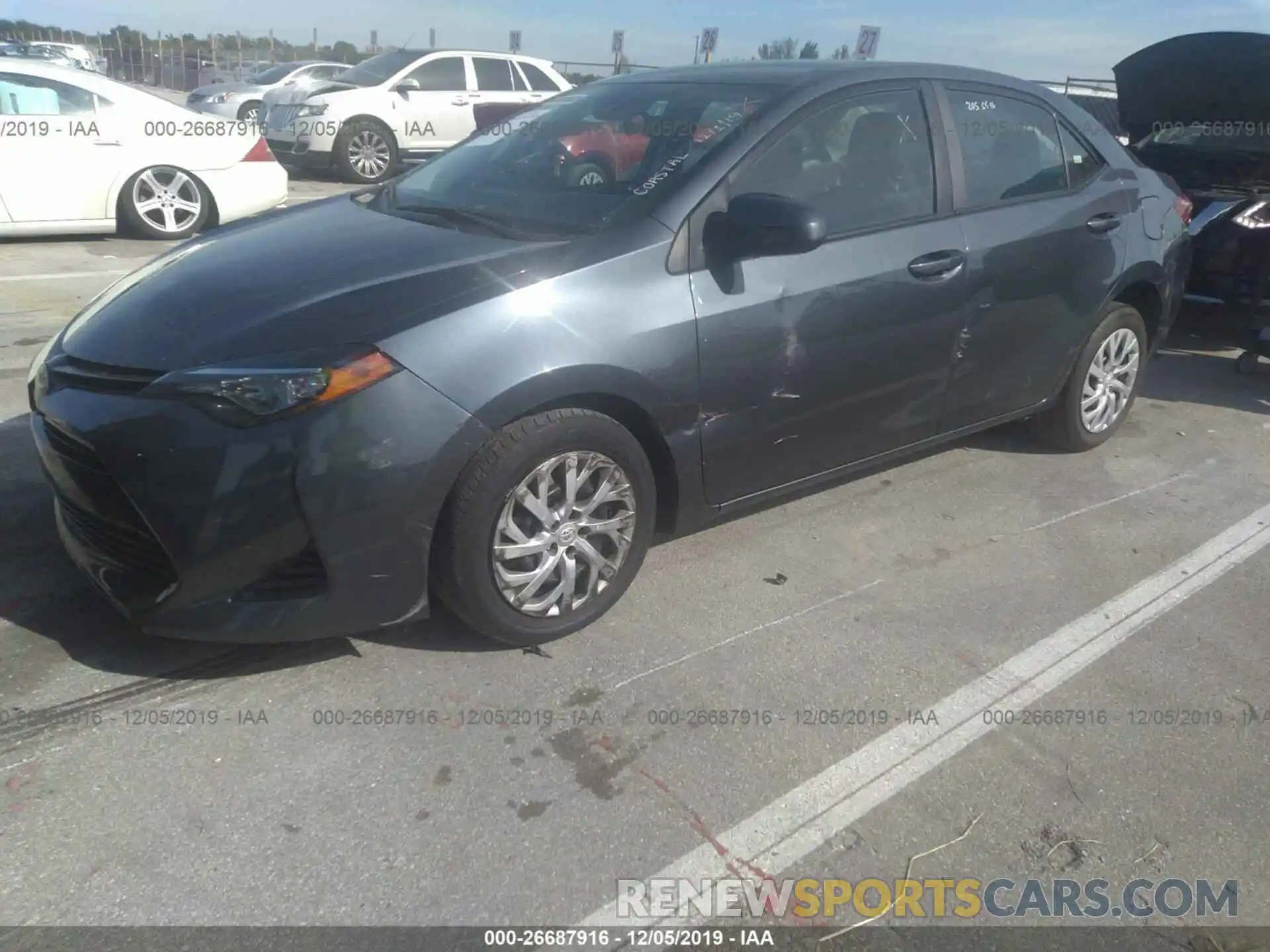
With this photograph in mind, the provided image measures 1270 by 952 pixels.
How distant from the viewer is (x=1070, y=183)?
15.0 feet

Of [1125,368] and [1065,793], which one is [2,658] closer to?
[1065,793]

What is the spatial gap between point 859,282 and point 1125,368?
2197mm

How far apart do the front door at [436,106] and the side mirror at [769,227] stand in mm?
11435

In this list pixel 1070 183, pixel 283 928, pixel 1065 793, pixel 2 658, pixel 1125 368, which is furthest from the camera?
pixel 1125 368

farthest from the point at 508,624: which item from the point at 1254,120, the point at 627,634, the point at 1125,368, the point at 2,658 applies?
the point at 1254,120

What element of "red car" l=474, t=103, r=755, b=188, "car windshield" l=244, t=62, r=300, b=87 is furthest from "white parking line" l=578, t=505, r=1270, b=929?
"car windshield" l=244, t=62, r=300, b=87

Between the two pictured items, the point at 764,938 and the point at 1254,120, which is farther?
the point at 1254,120

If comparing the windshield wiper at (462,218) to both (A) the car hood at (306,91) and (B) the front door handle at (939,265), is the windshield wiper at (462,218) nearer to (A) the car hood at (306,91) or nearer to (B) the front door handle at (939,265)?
(B) the front door handle at (939,265)

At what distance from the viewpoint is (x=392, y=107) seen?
1375 cm

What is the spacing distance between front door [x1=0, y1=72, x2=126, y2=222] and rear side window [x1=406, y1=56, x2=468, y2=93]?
607 centimetres

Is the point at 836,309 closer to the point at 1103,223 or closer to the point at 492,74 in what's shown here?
the point at 1103,223

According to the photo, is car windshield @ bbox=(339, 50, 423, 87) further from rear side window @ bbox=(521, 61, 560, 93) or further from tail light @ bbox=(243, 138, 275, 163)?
tail light @ bbox=(243, 138, 275, 163)

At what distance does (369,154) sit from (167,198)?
5.15 meters

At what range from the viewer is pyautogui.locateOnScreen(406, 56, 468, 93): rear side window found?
14039 mm
